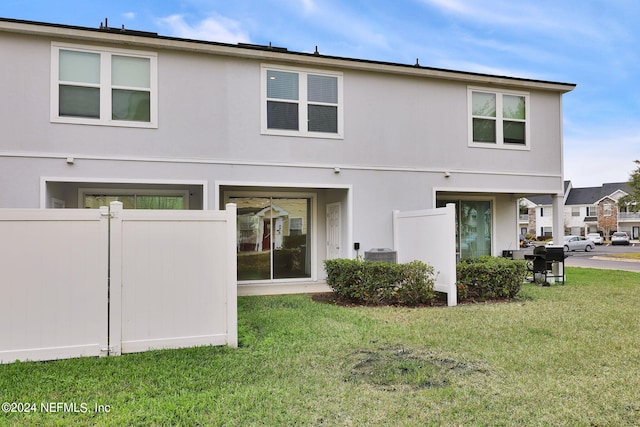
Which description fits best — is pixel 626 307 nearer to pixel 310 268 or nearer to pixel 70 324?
pixel 310 268

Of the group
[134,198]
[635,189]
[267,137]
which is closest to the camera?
[267,137]

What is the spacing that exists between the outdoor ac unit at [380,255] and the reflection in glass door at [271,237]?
2.71 metres

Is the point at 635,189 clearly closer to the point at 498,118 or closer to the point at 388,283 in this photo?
the point at 498,118

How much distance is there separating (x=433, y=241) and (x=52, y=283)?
701cm

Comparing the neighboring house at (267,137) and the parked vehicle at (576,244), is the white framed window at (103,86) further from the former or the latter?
the parked vehicle at (576,244)

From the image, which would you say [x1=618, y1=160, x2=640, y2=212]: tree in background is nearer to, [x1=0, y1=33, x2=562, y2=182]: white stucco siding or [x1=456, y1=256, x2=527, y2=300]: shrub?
[x1=0, y1=33, x2=562, y2=182]: white stucco siding

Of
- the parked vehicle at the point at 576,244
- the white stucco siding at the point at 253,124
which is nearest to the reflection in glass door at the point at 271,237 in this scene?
the white stucco siding at the point at 253,124

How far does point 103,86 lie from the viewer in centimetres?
905

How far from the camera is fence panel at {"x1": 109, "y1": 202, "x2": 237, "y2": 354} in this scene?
5.52m

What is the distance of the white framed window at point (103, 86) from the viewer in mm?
8852

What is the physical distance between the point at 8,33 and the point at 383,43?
1126 cm

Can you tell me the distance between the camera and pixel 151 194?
1152 centimetres

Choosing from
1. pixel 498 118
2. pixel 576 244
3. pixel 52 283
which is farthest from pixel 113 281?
pixel 576 244

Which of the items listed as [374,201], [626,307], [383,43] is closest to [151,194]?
[374,201]
